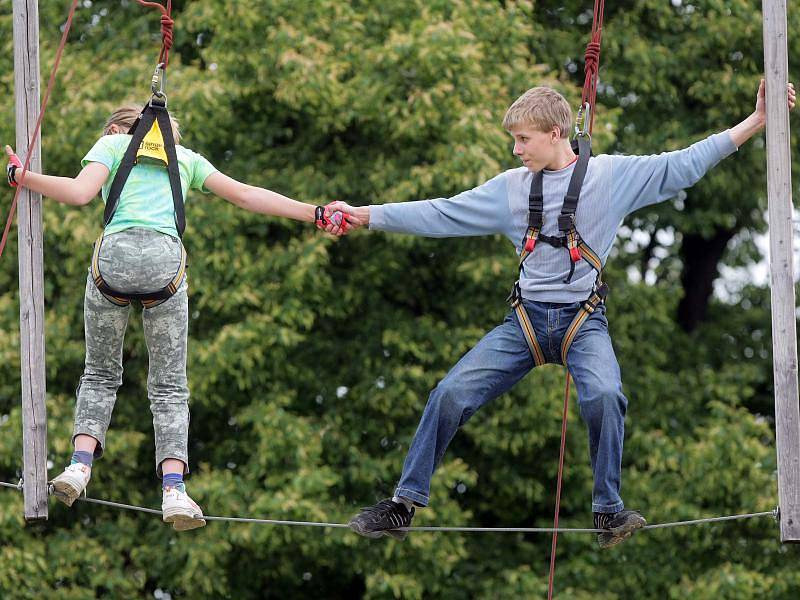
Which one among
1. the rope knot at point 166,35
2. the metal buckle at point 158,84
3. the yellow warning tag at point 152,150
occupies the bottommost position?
the yellow warning tag at point 152,150

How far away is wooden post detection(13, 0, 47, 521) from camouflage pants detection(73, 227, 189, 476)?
284 mm

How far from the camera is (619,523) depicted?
20.5ft

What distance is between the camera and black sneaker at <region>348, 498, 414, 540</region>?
6.39 metres

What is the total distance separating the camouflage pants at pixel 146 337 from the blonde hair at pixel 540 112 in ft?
4.58

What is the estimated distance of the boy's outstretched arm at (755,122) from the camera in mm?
6203

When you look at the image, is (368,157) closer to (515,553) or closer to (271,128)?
(271,128)

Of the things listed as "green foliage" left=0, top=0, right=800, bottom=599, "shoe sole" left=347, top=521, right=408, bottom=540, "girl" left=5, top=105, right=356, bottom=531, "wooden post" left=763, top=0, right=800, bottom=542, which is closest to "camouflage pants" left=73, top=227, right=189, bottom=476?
"girl" left=5, top=105, right=356, bottom=531

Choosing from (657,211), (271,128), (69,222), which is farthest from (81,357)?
(657,211)


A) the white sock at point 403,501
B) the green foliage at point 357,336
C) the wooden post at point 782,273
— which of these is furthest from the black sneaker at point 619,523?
the green foliage at point 357,336

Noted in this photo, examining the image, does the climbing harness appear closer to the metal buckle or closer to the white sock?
the metal buckle

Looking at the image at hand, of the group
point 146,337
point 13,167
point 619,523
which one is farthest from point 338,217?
point 619,523

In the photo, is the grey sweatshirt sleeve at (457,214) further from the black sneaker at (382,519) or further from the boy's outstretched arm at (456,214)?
the black sneaker at (382,519)

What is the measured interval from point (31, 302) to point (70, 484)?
0.83 metres

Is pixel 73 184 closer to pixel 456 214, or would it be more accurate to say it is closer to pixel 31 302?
pixel 31 302
